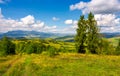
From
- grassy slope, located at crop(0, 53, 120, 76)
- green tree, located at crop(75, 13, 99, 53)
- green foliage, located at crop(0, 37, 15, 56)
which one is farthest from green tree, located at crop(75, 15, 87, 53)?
grassy slope, located at crop(0, 53, 120, 76)

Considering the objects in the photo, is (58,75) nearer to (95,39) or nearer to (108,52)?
(95,39)

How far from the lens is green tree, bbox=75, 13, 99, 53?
70.1 metres

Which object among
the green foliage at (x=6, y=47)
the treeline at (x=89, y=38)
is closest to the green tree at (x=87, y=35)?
the treeline at (x=89, y=38)

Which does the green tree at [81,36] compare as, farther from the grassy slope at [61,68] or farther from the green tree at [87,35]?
the grassy slope at [61,68]

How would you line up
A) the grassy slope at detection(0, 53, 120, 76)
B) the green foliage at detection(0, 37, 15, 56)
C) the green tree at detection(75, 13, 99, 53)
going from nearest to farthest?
the grassy slope at detection(0, 53, 120, 76) < the green tree at detection(75, 13, 99, 53) < the green foliage at detection(0, 37, 15, 56)

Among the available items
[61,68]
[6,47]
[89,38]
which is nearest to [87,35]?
[89,38]

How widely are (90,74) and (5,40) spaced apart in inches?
2395

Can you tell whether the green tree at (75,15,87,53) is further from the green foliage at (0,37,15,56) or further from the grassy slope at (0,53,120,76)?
the grassy slope at (0,53,120,76)

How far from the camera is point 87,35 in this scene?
2805 inches

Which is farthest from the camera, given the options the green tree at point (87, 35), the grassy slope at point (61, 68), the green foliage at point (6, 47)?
the green foliage at point (6, 47)

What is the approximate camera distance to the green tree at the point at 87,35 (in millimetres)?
70125

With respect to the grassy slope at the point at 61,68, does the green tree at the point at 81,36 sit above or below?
above

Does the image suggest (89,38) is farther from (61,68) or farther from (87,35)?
(61,68)

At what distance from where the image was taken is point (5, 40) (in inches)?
3167
